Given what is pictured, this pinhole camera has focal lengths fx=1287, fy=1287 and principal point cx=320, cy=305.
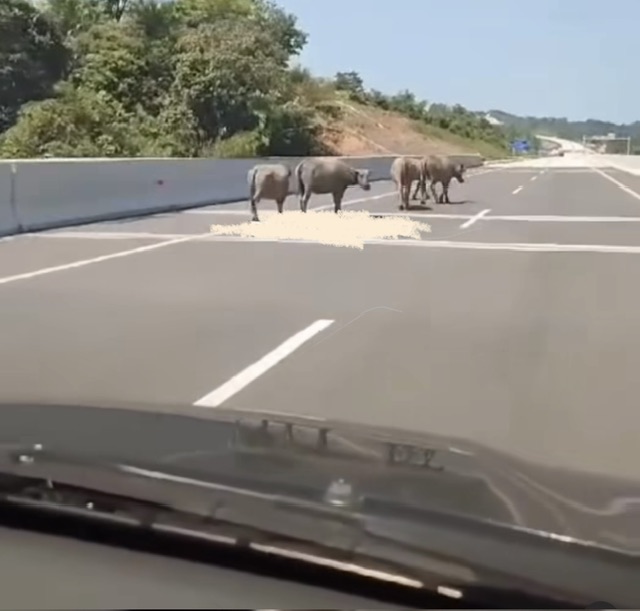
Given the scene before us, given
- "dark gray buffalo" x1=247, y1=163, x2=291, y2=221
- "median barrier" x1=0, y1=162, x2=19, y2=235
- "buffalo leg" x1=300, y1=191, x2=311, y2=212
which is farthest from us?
"buffalo leg" x1=300, y1=191, x2=311, y2=212

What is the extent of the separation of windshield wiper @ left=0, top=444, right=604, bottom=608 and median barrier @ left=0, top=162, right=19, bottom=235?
718 inches

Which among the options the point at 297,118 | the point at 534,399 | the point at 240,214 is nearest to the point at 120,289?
the point at 534,399

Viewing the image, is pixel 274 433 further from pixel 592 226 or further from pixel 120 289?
pixel 592 226

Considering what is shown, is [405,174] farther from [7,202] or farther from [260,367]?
[260,367]

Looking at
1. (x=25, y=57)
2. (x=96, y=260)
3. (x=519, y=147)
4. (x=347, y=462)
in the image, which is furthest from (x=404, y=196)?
(x=519, y=147)

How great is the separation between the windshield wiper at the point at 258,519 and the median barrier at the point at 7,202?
1825 cm

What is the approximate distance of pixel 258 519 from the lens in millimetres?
3037

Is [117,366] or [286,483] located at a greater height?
[286,483]

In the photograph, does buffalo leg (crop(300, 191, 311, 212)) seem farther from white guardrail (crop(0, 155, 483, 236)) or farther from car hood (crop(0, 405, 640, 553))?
car hood (crop(0, 405, 640, 553))

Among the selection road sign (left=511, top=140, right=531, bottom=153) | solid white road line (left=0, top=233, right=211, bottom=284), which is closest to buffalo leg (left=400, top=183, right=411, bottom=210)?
solid white road line (left=0, top=233, right=211, bottom=284)

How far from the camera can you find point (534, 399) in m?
8.09

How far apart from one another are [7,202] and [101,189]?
15.2 ft

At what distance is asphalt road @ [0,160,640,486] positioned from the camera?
25.2ft

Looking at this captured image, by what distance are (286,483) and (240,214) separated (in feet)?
81.1
